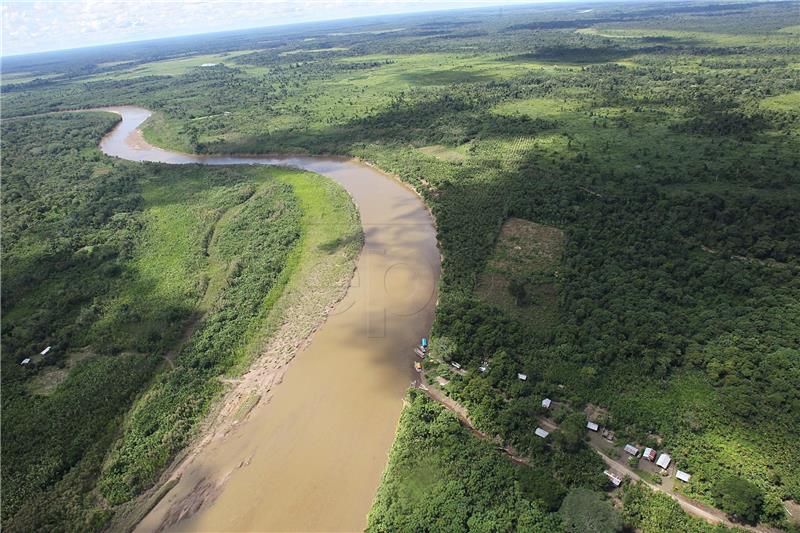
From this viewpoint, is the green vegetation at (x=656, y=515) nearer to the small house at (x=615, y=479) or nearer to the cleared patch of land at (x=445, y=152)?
the small house at (x=615, y=479)

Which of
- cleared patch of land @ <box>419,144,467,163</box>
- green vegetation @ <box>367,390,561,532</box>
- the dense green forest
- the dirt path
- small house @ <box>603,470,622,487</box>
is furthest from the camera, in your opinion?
→ cleared patch of land @ <box>419,144,467,163</box>

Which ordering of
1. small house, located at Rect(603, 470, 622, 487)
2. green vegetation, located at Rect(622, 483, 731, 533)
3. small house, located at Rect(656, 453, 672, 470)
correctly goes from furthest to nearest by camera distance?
small house, located at Rect(656, 453, 672, 470)
small house, located at Rect(603, 470, 622, 487)
green vegetation, located at Rect(622, 483, 731, 533)

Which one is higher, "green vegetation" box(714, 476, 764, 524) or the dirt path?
"green vegetation" box(714, 476, 764, 524)

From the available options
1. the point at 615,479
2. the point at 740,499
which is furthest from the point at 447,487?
the point at 740,499

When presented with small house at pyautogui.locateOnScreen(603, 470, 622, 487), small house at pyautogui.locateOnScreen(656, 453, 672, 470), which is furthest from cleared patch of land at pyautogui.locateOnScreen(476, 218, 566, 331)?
small house at pyautogui.locateOnScreen(603, 470, 622, 487)

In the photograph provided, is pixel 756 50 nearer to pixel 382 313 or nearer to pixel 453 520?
pixel 382 313

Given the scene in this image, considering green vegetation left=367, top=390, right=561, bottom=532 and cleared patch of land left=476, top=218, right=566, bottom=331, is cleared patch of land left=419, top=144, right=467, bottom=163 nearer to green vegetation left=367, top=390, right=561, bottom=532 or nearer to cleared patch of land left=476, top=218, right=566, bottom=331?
cleared patch of land left=476, top=218, right=566, bottom=331

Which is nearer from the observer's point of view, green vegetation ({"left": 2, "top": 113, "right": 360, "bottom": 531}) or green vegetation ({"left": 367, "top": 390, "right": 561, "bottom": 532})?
green vegetation ({"left": 367, "top": 390, "right": 561, "bottom": 532})

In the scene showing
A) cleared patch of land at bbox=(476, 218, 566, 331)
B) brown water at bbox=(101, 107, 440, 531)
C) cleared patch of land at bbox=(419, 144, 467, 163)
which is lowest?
brown water at bbox=(101, 107, 440, 531)
